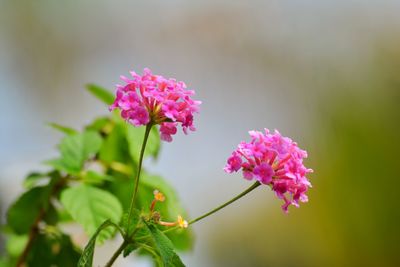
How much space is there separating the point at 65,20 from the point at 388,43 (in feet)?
3.30

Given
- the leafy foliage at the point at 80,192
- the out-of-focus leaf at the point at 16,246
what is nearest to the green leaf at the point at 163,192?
the leafy foliage at the point at 80,192

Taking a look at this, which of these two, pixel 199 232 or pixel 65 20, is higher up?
pixel 65 20

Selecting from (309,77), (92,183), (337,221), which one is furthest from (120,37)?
(92,183)

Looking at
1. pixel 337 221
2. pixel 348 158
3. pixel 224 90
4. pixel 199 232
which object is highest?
pixel 224 90

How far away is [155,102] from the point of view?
347mm

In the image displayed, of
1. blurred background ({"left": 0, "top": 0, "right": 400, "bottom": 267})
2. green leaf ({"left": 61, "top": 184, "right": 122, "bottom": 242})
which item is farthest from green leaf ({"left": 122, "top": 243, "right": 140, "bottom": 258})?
blurred background ({"left": 0, "top": 0, "right": 400, "bottom": 267})

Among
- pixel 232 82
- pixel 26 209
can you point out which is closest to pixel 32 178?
pixel 26 209

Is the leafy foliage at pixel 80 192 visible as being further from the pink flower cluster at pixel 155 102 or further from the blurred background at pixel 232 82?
the blurred background at pixel 232 82

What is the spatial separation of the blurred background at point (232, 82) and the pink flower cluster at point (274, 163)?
138 centimetres

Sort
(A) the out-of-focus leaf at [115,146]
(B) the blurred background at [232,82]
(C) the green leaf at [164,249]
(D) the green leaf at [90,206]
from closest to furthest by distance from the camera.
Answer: (C) the green leaf at [164,249] → (D) the green leaf at [90,206] → (A) the out-of-focus leaf at [115,146] → (B) the blurred background at [232,82]

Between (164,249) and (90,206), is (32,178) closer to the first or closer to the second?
(90,206)

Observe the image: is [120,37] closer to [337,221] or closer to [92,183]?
[337,221]

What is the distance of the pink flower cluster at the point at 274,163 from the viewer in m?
0.33

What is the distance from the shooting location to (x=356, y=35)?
182 centimetres
